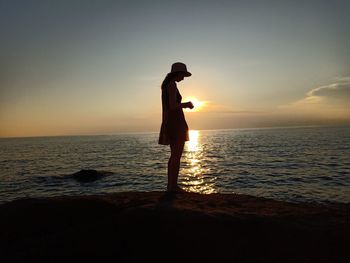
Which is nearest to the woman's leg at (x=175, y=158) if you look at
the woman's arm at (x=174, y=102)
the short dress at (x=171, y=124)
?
the short dress at (x=171, y=124)

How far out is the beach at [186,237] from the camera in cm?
328

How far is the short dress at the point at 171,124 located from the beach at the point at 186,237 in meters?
2.15

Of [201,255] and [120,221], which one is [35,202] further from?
[201,255]

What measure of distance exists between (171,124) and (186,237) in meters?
3.05

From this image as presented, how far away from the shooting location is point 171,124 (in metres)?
6.21

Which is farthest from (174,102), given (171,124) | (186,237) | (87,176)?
(87,176)

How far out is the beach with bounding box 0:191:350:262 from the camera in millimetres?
3277

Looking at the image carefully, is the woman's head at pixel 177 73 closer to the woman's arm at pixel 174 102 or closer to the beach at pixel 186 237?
the woman's arm at pixel 174 102

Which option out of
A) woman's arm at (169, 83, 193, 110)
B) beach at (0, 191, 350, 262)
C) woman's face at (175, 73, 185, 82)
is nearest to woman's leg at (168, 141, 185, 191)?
woman's arm at (169, 83, 193, 110)

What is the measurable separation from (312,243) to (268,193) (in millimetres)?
10615

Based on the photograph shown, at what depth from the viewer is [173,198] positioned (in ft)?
17.7

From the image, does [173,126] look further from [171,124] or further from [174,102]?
[174,102]

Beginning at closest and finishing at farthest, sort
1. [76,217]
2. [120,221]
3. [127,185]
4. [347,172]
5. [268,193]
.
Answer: [120,221] → [76,217] → [268,193] → [127,185] → [347,172]

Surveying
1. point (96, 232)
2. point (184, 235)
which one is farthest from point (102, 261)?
point (184, 235)
